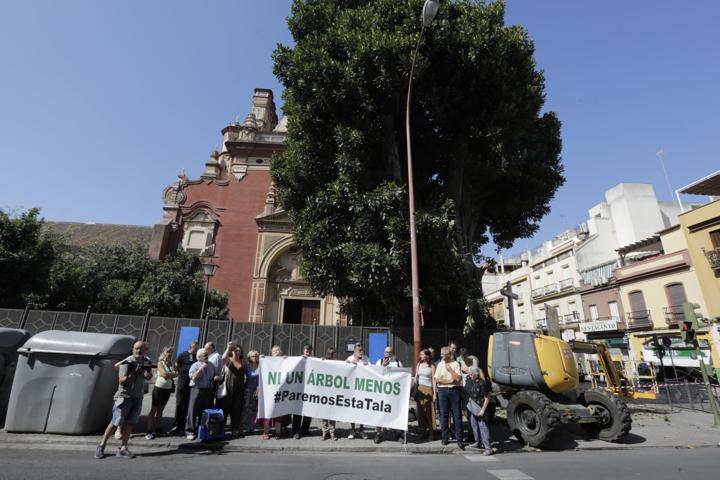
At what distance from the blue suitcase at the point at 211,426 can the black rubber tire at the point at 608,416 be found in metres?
7.43

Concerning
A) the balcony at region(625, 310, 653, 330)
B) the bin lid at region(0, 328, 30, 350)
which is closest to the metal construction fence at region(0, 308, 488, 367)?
the bin lid at region(0, 328, 30, 350)

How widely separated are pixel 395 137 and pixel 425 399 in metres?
8.54

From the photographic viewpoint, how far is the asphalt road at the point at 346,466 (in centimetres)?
457

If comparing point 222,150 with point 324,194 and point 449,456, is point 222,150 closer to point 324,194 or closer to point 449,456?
point 324,194

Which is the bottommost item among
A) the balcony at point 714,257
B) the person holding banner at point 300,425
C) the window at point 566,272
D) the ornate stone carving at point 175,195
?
the person holding banner at point 300,425

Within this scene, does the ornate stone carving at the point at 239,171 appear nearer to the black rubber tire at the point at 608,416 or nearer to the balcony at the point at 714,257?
the black rubber tire at the point at 608,416

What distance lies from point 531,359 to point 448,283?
11.9ft

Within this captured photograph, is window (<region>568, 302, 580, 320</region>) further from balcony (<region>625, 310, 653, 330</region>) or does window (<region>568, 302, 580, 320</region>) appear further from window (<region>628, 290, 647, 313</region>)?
window (<region>628, 290, 647, 313</region>)

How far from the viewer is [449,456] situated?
238 inches

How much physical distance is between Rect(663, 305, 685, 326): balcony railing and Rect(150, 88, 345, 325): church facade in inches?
817

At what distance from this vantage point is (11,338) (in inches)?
262

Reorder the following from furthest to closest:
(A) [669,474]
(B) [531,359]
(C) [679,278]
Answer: (C) [679,278]
(B) [531,359]
(A) [669,474]

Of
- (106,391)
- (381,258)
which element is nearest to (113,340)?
(106,391)

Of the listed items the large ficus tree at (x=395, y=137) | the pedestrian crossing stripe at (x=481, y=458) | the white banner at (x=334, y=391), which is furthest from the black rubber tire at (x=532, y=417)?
the large ficus tree at (x=395, y=137)
